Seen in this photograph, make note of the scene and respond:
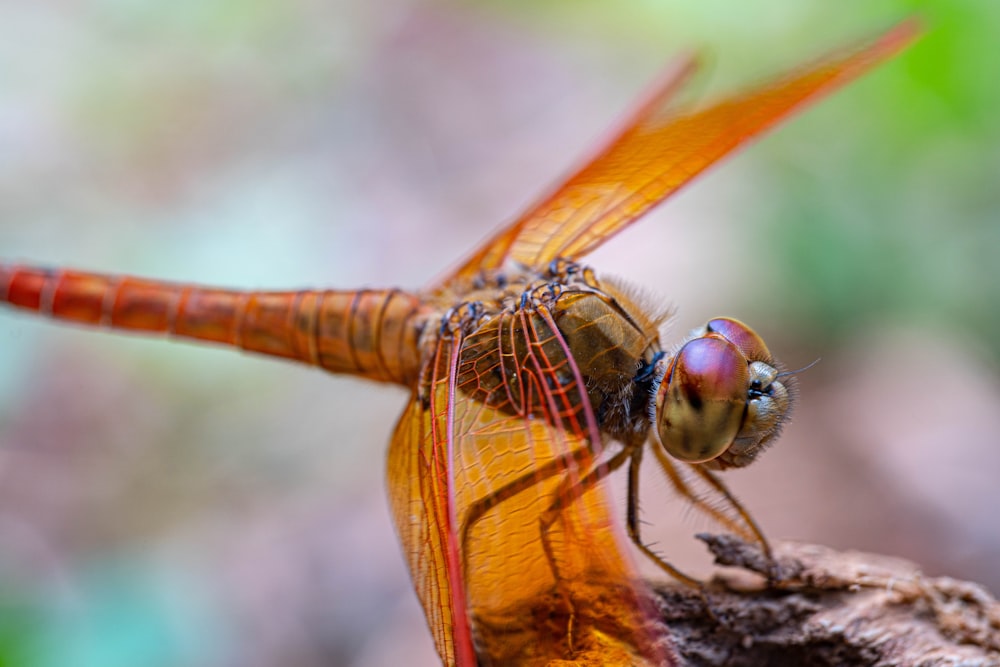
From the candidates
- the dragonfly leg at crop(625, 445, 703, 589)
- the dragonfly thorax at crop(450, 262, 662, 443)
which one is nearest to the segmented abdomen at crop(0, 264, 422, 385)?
the dragonfly thorax at crop(450, 262, 662, 443)

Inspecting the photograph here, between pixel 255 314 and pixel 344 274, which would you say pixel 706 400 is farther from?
pixel 344 274

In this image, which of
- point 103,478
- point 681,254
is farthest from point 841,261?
point 103,478

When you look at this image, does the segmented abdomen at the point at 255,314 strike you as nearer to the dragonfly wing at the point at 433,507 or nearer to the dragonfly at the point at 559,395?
the dragonfly at the point at 559,395

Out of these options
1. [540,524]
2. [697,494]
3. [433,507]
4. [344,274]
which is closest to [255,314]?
[433,507]

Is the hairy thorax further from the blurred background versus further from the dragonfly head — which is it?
the blurred background

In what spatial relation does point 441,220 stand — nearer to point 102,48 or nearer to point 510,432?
point 102,48

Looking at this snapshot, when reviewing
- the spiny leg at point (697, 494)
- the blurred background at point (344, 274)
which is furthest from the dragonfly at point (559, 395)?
the blurred background at point (344, 274)
